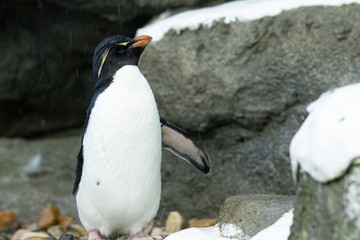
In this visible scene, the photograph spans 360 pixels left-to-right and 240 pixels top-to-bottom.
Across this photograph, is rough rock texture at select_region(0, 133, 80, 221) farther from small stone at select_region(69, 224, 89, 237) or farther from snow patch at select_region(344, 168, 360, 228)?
snow patch at select_region(344, 168, 360, 228)

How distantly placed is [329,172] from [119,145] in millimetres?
1210

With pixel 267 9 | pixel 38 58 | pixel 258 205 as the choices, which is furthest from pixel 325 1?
pixel 38 58

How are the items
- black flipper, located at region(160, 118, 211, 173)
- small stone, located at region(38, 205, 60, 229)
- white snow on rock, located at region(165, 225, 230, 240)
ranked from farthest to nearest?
small stone, located at region(38, 205, 60, 229)
black flipper, located at region(160, 118, 211, 173)
white snow on rock, located at region(165, 225, 230, 240)

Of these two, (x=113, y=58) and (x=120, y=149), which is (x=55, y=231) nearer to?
(x=120, y=149)

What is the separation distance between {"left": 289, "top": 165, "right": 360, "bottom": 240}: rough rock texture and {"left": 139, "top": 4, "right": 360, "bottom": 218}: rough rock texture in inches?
64.8

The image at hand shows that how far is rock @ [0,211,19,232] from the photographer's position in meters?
3.95

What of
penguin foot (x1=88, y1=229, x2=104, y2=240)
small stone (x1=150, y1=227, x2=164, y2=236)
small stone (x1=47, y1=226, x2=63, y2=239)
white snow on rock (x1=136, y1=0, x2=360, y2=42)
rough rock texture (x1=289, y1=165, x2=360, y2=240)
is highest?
white snow on rock (x1=136, y1=0, x2=360, y2=42)

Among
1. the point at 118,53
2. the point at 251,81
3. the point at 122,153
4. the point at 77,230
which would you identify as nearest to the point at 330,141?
the point at 122,153

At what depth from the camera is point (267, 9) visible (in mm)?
3533

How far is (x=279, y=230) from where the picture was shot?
2135 millimetres

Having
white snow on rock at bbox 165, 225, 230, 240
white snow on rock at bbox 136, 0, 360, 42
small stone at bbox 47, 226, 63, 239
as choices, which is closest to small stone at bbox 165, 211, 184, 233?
small stone at bbox 47, 226, 63, 239

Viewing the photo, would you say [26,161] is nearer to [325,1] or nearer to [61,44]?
[61,44]

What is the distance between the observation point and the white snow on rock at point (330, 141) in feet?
5.40

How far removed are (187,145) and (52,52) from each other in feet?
7.11
